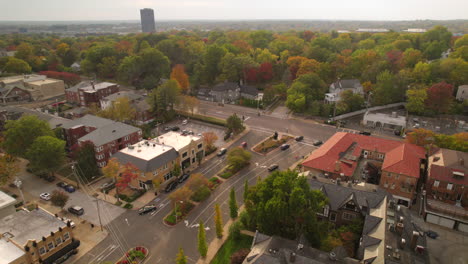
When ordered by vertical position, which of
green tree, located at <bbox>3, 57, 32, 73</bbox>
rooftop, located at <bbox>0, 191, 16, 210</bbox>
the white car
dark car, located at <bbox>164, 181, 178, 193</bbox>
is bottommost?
the white car

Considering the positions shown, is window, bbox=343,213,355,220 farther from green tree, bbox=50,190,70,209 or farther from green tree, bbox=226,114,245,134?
green tree, bbox=50,190,70,209

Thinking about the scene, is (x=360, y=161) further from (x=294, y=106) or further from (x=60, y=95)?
(x=60, y=95)

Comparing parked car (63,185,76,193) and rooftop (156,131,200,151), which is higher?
rooftop (156,131,200,151)

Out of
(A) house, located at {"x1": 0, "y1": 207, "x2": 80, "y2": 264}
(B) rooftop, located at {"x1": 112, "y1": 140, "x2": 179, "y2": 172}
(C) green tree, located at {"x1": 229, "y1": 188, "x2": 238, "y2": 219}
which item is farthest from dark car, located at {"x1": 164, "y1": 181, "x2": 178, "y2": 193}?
(A) house, located at {"x1": 0, "y1": 207, "x2": 80, "y2": 264}

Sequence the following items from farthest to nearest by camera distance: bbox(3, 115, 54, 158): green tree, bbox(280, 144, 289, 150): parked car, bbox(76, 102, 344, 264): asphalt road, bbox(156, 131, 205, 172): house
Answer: bbox(280, 144, 289, 150): parked car, bbox(156, 131, 205, 172): house, bbox(3, 115, 54, 158): green tree, bbox(76, 102, 344, 264): asphalt road

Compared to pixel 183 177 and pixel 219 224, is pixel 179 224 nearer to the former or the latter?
pixel 219 224

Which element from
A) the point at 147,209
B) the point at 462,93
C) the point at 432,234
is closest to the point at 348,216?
the point at 432,234
